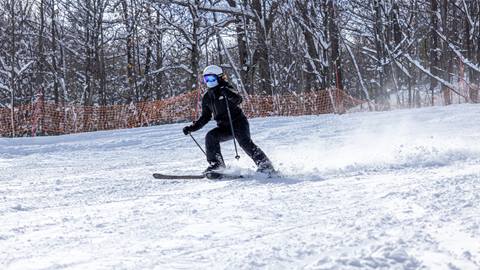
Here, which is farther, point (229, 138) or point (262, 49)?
point (262, 49)

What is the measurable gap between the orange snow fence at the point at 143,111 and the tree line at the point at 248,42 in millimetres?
4023

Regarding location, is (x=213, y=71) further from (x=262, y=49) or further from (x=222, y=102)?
(x=262, y=49)

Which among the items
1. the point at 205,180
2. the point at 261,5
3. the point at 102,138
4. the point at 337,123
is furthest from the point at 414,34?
the point at 205,180

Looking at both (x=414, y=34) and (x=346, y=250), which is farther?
(x=414, y=34)

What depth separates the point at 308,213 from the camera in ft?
14.6

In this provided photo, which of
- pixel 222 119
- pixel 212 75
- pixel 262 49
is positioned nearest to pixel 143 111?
pixel 262 49

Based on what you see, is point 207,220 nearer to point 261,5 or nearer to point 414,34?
point 261,5

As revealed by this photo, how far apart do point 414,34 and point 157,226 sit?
3030 centimetres

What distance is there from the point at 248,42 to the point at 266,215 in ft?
82.9

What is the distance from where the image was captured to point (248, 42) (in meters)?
29.1

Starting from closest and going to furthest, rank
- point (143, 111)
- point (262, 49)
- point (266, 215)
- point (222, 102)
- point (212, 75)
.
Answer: point (266, 215), point (212, 75), point (222, 102), point (143, 111), point (262, 49)

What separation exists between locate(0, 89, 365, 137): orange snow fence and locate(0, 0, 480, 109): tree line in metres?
4.02

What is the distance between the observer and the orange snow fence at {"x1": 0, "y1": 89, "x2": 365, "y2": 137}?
2269 centimetres

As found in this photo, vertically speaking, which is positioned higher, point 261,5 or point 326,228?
point 261,5
